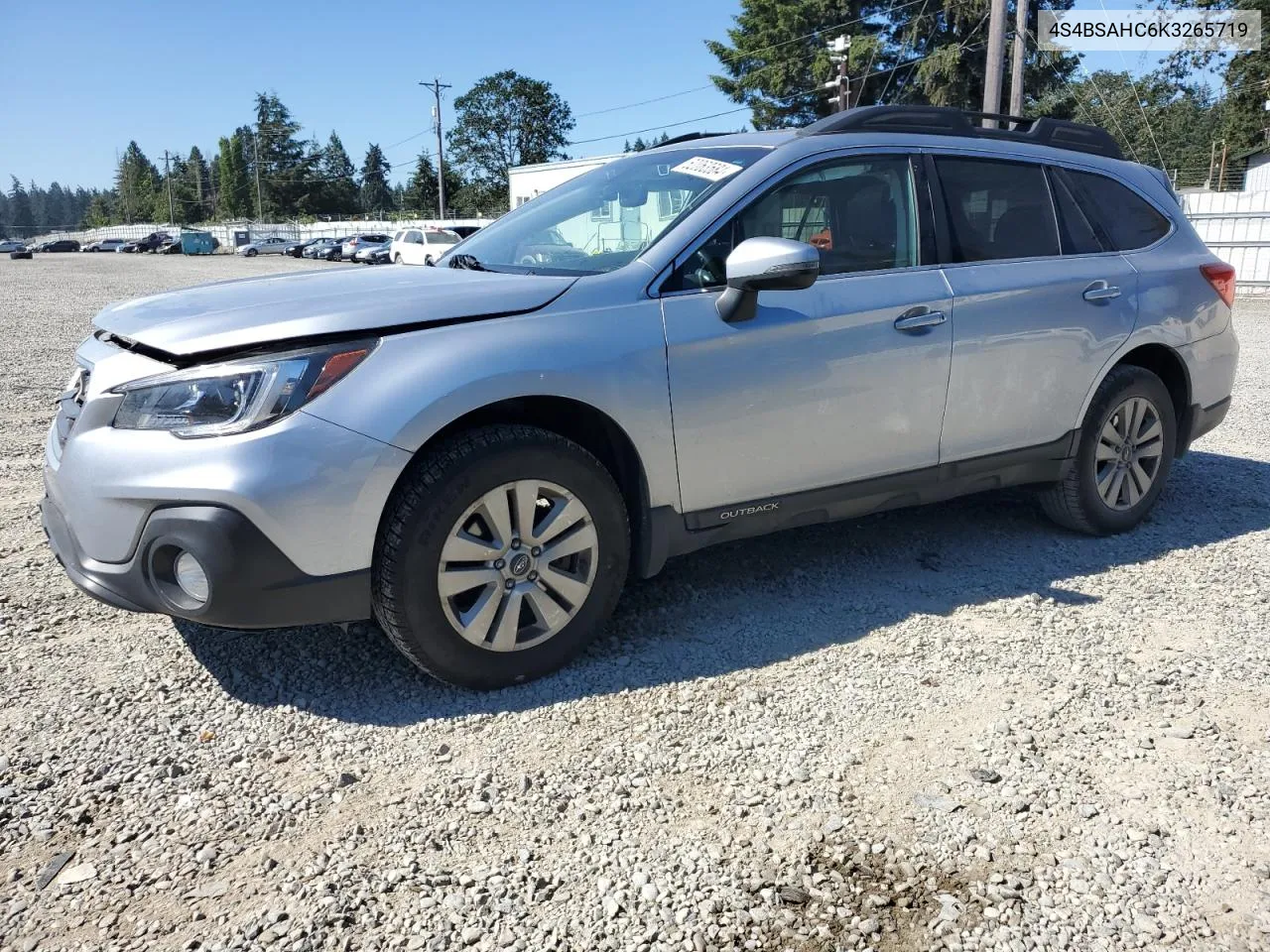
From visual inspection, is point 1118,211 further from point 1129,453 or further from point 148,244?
point 148,244

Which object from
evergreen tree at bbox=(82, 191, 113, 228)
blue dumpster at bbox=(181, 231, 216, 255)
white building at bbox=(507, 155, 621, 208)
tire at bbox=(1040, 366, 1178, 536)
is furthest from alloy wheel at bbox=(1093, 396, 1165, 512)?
evergreen tree at bbox=(82, 191, 113, 228)

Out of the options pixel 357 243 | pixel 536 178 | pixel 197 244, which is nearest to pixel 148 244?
pixel 197 244

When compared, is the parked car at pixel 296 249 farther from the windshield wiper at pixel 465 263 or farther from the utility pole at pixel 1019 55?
the windshield wiper at pixel 465 263

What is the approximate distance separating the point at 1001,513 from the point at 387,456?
11.4 ft

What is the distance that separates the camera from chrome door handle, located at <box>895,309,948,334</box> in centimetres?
365

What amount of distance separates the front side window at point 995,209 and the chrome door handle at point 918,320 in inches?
12.6

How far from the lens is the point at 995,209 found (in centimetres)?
412

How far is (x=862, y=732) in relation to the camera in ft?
9.49

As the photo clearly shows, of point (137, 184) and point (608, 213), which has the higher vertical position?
point (137, 184)

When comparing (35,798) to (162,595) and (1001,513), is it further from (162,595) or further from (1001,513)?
(1001,513)

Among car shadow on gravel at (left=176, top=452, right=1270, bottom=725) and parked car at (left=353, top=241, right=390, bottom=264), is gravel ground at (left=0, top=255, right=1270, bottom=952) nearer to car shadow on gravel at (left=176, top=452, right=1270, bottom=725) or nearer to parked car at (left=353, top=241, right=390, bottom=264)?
car shadow on gravel at (left=176, top=452, right=1270, bottom=725)

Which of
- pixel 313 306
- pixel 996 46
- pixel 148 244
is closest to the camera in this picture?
pixel 313 306

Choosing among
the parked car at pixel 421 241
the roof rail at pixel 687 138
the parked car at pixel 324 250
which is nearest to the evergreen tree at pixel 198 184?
the parked car at pixel 324 250

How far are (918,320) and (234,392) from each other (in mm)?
2429
